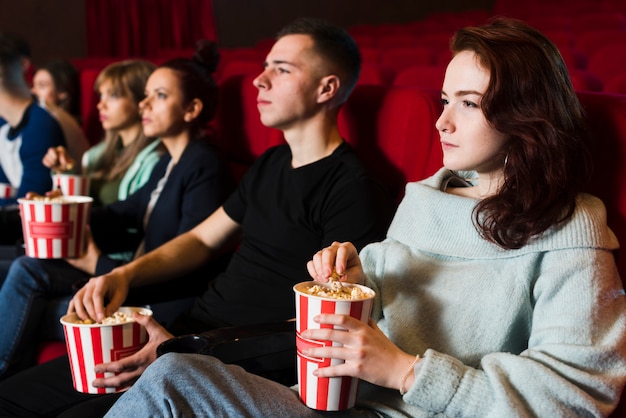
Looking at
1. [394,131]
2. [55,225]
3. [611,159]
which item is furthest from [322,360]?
[55,225]

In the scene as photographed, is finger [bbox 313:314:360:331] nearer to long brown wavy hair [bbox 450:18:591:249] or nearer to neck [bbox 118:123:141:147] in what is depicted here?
long brown wavy hair [bbox 450:18:591:249]

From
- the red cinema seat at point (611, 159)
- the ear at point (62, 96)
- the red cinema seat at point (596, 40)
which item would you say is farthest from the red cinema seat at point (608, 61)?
the ear at point (62, 96)

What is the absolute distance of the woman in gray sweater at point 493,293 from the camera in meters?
0.99

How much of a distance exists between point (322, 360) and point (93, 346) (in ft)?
1.64

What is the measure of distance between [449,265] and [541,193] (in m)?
Result: 0.19

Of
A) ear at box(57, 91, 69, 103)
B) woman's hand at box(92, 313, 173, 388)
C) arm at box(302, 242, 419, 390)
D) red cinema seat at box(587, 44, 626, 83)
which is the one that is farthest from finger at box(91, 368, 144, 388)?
ear at box(57, 91, 69, 103)

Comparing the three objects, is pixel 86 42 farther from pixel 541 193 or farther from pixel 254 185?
pixel 541 193

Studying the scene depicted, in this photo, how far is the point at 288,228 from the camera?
1.59 m

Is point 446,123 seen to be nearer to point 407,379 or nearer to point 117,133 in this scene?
point 407,379

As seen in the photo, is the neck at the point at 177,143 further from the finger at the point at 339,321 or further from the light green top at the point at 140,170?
the finger at the point at 339,321

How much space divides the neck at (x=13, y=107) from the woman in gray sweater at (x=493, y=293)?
190 centimetres

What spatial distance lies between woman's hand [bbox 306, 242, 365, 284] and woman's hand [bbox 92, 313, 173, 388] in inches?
15.0

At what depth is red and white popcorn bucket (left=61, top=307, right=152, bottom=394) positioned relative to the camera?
4.30ft

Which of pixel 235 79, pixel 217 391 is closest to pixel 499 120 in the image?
pixel 217 391
